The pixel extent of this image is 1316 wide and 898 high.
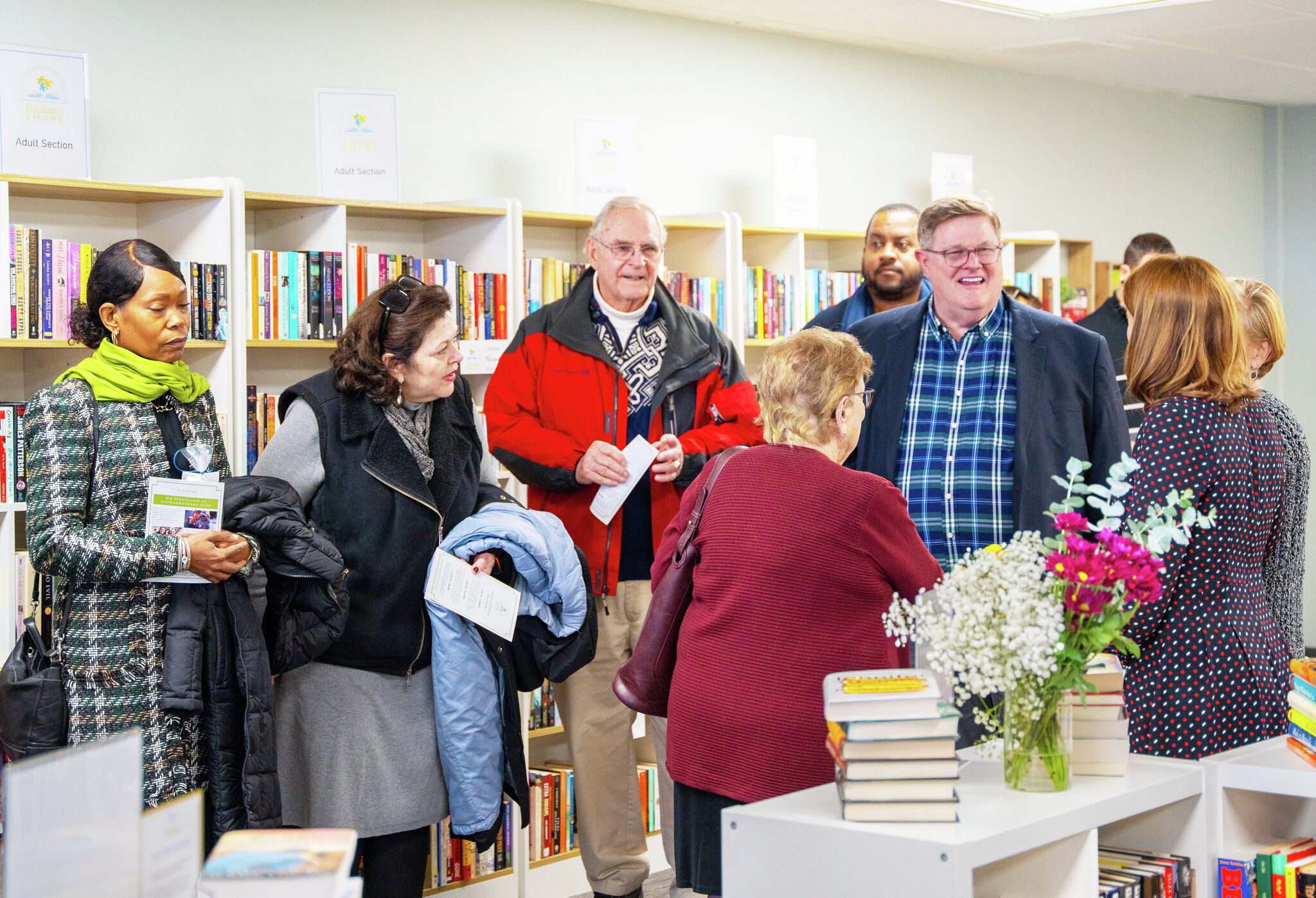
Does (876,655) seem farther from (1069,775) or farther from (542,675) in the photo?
(542,675)

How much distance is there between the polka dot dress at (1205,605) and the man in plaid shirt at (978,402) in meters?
0.36

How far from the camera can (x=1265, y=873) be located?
85.1 inches

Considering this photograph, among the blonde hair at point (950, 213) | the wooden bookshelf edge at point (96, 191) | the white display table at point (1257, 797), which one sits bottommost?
the white display table at point (1257, 797)

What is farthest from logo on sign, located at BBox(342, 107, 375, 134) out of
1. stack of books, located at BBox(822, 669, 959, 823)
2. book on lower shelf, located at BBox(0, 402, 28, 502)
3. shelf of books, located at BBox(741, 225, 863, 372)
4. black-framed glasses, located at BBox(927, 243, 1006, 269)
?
stack of books, located at BBox(822, 669, 959, 823)

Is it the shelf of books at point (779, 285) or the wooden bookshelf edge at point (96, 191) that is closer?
the wooden bookshelf edge at point (96, 191)

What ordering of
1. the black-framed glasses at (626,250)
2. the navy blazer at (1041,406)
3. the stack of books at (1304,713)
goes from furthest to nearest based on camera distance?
the black-framed glasses at (626,250) < the navy blazer at (1041,406) < the stack of books at (1304,713)

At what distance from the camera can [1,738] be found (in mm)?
2691

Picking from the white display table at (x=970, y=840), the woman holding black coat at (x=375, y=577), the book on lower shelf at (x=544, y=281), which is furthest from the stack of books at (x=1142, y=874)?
the book on lower shelf at (x=544, y=281)

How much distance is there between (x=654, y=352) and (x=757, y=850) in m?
1.84

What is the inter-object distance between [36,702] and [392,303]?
3.51 ft

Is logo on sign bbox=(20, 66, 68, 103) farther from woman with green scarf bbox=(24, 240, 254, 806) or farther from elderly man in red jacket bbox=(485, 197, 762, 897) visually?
elderly man in red jacket bbox=(485, 197, 762, 897)

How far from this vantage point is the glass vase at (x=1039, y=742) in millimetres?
2000

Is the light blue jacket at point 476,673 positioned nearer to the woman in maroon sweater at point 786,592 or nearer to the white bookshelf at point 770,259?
the woman in maroon sweater at point 786,592

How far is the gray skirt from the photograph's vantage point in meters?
2.88
